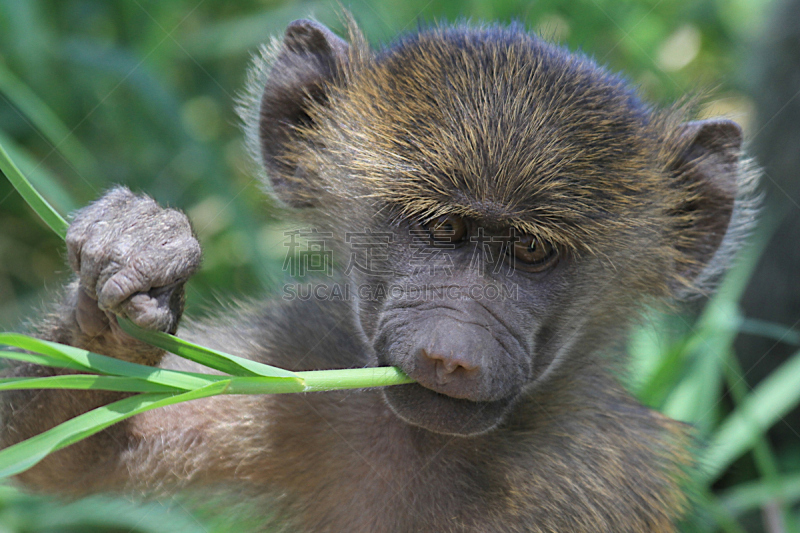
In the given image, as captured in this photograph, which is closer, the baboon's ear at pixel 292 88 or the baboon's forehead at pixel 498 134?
the baboon's forehead at pixel 498 134

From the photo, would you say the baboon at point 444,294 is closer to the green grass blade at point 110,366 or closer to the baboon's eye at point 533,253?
the baboon's eye at point 533,253

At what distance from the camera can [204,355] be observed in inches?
70.2

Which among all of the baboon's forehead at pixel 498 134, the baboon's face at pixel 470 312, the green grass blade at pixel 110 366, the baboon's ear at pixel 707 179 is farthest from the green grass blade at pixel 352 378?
the baboon's ear at pixel 707 179

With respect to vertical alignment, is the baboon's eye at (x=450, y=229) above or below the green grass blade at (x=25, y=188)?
above

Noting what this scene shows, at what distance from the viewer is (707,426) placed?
376 cm

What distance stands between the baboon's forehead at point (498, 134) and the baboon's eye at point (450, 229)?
1.8 inches

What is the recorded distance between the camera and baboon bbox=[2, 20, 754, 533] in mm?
2152

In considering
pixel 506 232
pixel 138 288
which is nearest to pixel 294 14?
pixel 506 232

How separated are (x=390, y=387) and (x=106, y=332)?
0.78m

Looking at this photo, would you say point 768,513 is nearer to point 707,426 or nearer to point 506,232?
point 707,426

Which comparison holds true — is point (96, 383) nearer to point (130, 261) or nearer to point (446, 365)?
point (130, 261)

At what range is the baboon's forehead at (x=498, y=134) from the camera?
2271mm

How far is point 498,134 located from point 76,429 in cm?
136

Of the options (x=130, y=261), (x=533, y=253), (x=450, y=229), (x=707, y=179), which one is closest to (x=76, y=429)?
(x=130, y=261)
